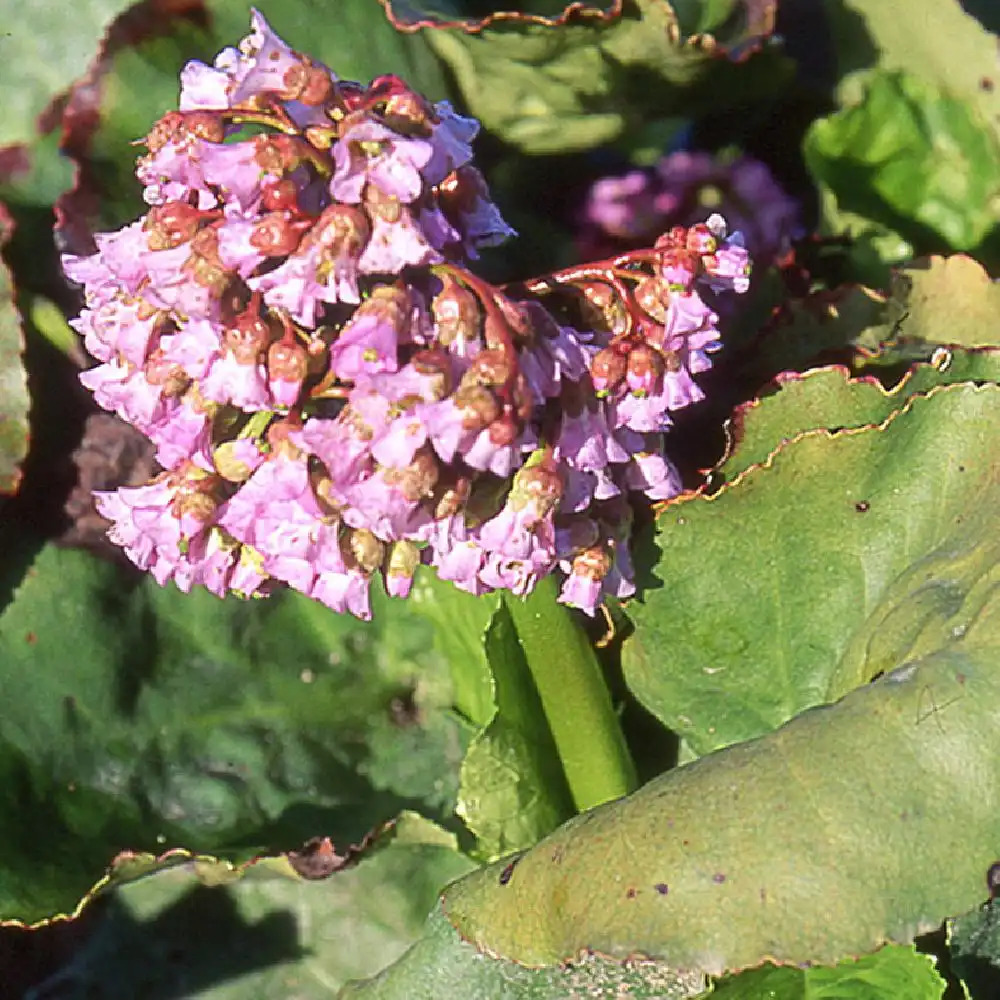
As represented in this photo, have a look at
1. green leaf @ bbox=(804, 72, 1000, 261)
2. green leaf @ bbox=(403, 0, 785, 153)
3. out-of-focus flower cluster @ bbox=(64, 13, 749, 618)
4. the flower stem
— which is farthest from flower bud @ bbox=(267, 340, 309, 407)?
green leaf @ bbox=(804, 72, 1000, 261)

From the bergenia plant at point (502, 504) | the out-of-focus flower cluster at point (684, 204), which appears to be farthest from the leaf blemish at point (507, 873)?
the out-of-focus flower cluster at point (684, 204)

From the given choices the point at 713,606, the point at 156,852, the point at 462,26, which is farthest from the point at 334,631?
the point at 462,26

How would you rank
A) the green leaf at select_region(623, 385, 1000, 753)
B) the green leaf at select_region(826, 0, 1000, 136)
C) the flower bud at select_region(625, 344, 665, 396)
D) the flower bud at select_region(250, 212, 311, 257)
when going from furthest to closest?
1. the green leaf at select_region(826, 0, 1000, 136)
2. the green leaf at select_region(623, 385, 1000, 753)
3. the flower bud at select_region(625, 344, 665, 396)
4. the flower bud at select_region(250, 212, 311, 257)

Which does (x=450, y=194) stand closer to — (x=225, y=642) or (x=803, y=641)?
(x=803, y=641)

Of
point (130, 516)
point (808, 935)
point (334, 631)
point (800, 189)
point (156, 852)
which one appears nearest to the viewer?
point (808, 935)

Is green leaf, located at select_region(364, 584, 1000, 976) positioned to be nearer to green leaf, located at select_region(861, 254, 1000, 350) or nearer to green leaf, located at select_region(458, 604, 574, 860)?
green leaf, located at select_region(458, 604, 574, 860)
